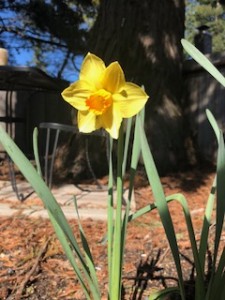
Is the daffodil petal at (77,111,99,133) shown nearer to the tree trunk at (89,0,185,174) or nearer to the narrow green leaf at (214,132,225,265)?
the narrow green leaf at (214,132,225,265)

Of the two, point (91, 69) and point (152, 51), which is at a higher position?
point (91, 69)

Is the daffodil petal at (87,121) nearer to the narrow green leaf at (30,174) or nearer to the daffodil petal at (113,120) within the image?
the daffodil petal at (113,120)

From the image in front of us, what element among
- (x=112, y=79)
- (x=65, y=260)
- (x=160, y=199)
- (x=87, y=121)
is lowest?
(x=65, y=260)

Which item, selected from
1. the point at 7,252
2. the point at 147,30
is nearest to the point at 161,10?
the point at 147,30

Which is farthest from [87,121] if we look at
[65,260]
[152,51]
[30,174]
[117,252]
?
[152,51]

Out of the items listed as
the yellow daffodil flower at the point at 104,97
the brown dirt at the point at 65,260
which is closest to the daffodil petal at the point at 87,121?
the yellow daffodil flower at the point at 104,97

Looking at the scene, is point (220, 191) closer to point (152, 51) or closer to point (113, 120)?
point (113, 120)

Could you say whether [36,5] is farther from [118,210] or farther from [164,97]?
[118,210]
